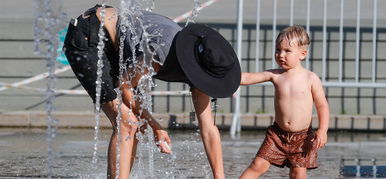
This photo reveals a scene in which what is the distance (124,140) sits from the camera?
5.15 m

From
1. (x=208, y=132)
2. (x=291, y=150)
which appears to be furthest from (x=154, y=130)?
(x=291, y=150)

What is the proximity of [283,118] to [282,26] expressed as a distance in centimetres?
468

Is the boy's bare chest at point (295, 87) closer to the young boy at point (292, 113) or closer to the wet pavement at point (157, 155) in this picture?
the young boy at point (292, 113)

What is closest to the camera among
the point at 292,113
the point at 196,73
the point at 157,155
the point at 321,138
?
the point at 196,73

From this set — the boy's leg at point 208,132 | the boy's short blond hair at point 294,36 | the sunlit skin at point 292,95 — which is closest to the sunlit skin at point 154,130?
the boy's leg at point 208,132

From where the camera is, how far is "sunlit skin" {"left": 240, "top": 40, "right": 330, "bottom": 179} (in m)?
5.11

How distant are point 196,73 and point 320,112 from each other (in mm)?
738

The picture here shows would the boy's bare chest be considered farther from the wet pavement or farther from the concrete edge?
the concrete edge

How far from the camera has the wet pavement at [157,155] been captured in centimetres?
609

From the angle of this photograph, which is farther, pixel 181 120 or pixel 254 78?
pixel 181 120

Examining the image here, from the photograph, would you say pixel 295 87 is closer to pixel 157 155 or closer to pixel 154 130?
pixel 154 130

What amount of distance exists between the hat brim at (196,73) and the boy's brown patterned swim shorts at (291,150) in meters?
0.40

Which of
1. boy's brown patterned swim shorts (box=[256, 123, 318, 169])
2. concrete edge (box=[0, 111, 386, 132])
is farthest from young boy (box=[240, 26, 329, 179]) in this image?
concrete edge (box=[0, 111, 386, 132])

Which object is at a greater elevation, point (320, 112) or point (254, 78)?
point (254, 78)
